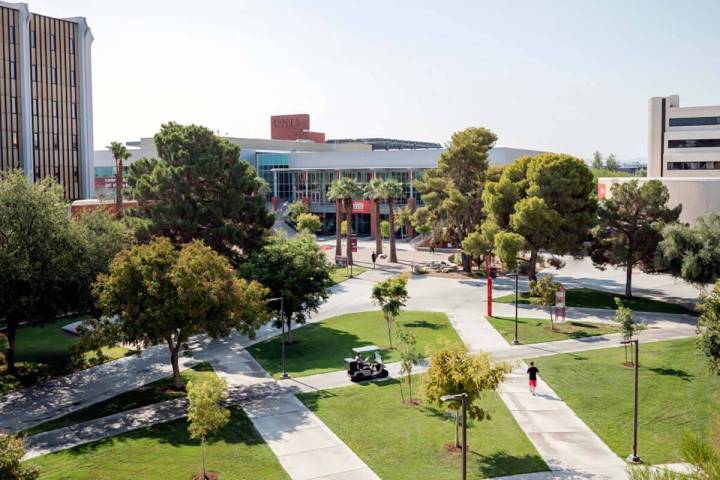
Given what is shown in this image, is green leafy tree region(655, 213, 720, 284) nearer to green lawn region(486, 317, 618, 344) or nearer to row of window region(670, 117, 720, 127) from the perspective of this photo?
green lawn region(486, 317, 618, 344)

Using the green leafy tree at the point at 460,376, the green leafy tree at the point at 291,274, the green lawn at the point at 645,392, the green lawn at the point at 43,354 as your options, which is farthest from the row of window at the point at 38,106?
the green leafy tree at the point at 460,376

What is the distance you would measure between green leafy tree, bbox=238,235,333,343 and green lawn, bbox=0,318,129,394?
917cm

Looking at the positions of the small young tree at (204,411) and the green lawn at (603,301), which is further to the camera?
the green lawn at (603,301)

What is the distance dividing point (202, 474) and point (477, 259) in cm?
5041

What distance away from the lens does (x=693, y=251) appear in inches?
1822

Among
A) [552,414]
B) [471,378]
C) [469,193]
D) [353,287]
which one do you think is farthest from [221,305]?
[469,193]

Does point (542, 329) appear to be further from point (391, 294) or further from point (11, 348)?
point (11, 348)

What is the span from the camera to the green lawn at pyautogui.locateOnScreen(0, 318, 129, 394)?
1422 inches

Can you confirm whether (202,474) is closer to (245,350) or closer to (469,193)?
(245,350)

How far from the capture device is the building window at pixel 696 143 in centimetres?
8525

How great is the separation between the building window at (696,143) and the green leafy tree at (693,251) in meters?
42.6

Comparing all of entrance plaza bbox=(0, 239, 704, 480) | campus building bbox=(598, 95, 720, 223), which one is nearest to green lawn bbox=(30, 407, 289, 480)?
entrance plaza bbox=(0, 239, 704, 480)

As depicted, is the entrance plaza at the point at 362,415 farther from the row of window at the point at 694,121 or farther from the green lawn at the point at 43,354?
the row of window at the point at 694,121

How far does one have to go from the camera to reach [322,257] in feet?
139
